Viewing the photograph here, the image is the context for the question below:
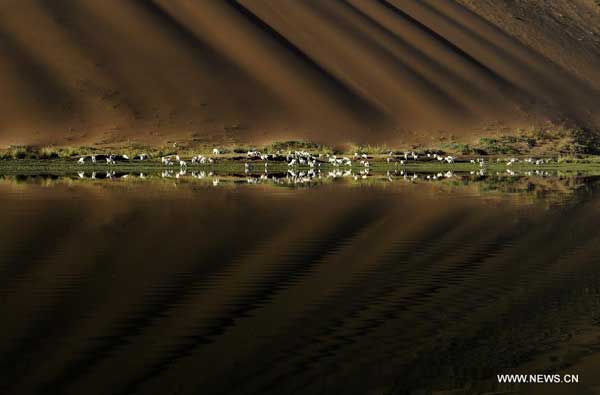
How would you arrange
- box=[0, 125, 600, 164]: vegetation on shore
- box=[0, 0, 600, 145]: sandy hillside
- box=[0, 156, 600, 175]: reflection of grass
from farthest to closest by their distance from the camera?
1. box=[0, 0, 600, 145]: sandy hillside
2. box=[0, 125, 600, 164]: vegetation on shore
3. box=[0, 156, 600, 175]: reflection of grass

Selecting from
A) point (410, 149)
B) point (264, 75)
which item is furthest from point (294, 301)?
point (264, 75)

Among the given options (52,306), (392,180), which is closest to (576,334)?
(52,306)

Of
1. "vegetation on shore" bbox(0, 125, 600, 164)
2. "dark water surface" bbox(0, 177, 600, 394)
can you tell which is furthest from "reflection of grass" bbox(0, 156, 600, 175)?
"dark water surface" bbox(0, 177, 600, 394)

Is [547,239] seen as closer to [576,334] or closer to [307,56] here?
[576,334]

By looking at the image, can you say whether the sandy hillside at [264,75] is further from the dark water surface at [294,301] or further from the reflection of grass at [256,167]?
the dark water surface at [294,301]

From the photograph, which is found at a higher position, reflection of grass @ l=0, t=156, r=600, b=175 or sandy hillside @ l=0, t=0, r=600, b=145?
sandy hillside @ l=0, t=0, r=600, b=145

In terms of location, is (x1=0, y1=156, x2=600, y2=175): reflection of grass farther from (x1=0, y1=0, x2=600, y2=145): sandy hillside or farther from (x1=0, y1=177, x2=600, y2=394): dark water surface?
(x1=0, y1=177, x2=600, y2=394): dark water surface

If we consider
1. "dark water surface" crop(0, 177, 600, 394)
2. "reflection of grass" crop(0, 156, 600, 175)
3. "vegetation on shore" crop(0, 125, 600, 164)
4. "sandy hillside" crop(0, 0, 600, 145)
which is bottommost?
"dark water surface" crop(0, 177, 600, 394)
